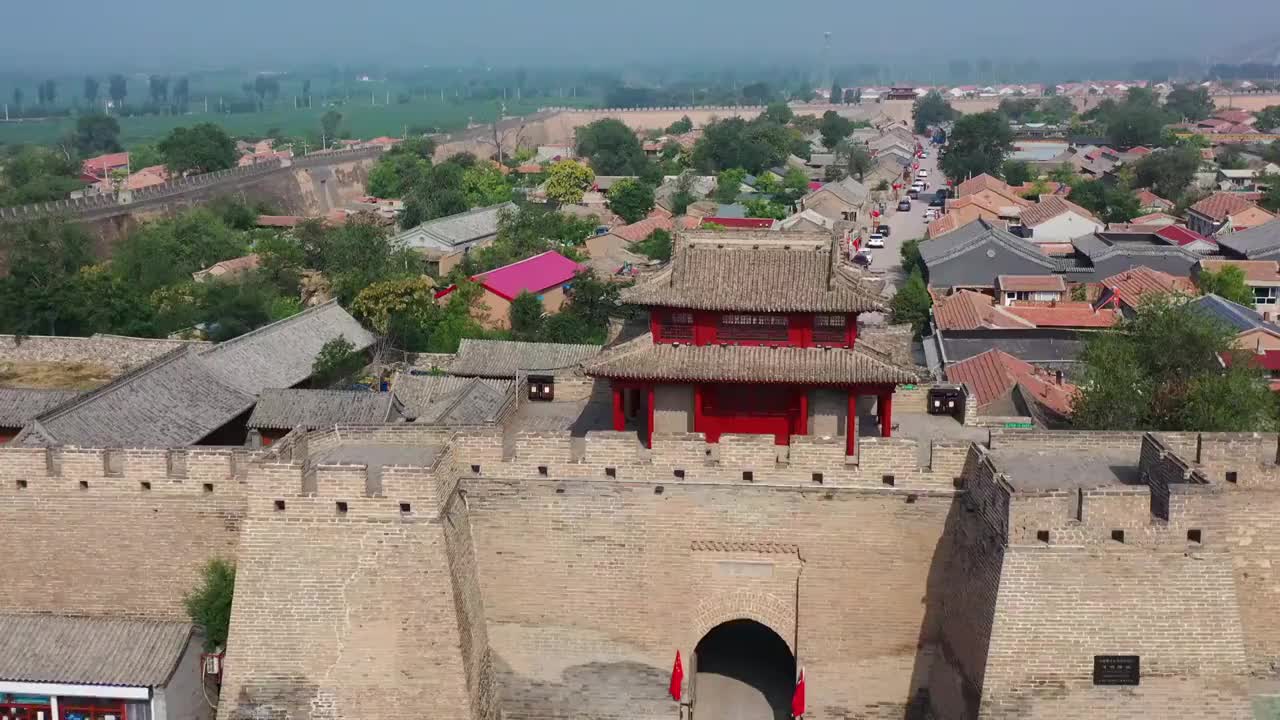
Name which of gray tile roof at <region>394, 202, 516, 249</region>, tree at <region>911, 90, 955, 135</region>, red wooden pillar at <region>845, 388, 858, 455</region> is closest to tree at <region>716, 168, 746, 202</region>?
gray tile roof at <region>394, 202, 516, 249</region>

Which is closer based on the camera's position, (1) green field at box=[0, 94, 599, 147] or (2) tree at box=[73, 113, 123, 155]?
(2) tree at box=[73, 113, 123, 155]

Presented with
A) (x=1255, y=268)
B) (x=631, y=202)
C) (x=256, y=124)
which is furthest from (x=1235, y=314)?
(x=256, y=124)

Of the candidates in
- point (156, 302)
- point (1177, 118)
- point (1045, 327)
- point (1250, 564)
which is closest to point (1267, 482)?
point (1250, 564)

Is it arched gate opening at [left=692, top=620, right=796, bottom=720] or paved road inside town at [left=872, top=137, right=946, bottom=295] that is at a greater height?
paved road inside town at [left=872, top=137, right=946, bottom=295]

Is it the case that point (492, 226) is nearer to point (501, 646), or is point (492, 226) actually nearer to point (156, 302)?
point (156, 302)

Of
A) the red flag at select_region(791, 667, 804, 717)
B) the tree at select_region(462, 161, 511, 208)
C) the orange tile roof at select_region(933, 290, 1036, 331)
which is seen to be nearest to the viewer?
the red flag at select_region(791, 667, 804, 717)

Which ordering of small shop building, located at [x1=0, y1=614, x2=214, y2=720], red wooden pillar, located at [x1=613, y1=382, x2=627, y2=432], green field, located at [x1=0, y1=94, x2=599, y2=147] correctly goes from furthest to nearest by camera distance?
green field, located at [x1=0, y1=94, x2=599, y2=147] < red wooden pillar, located at [x1=613, y1=382, x2=627, y2=432] < small shop building, located at [x1=0, y1=614, x2=214, y2=720]

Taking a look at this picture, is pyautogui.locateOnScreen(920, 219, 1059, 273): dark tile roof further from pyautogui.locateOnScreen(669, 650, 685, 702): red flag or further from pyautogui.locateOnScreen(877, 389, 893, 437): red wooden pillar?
pyautogui.locateOnScreen(669, 650, 685, 702): red flag
